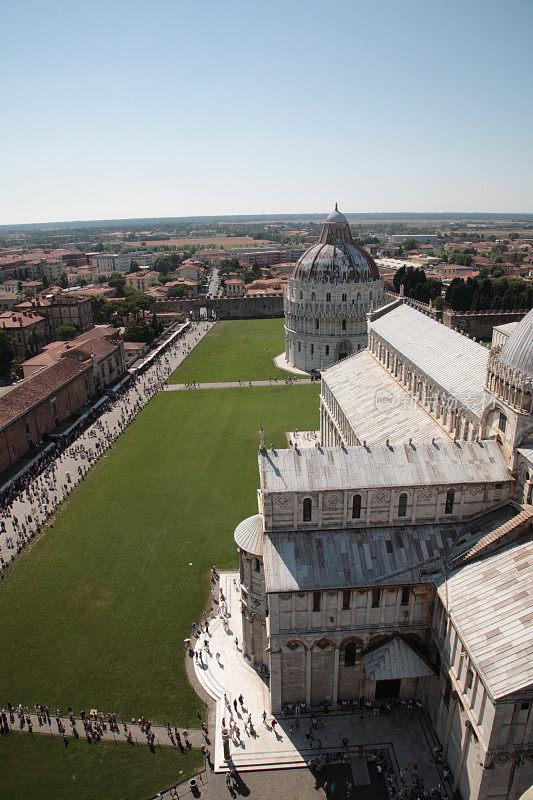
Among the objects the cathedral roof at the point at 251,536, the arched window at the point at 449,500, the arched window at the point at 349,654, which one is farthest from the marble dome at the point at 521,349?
the arched window at the point at 349,654

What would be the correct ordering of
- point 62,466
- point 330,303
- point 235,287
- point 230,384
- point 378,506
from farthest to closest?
point 235,287 < point 330,303 < point 230,384 < point 62,466 < point 378,506

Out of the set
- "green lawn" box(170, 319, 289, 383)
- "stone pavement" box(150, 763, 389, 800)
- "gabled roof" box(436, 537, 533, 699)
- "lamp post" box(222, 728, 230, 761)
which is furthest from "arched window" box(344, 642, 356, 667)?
"green lawn" box(170, 319, 289, 383)

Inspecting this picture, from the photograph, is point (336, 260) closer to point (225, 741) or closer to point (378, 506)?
point (378, 506)

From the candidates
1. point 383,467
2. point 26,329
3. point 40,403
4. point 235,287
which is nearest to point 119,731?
point 383,467

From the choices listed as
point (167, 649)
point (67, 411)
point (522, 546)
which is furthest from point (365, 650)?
point (67, 411)

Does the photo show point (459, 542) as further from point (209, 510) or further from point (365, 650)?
point (209, 510)

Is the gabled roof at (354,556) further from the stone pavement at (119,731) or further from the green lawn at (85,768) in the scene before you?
the green lawn at (85,768)
